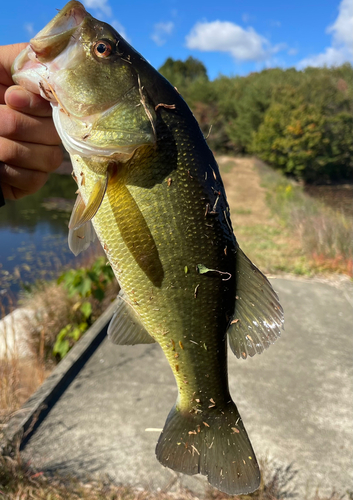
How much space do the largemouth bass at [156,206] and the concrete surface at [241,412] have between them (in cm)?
220

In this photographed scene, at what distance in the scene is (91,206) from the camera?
3.98 ft

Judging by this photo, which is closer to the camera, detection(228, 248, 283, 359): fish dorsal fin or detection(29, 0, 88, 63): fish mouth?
detection(29, 0, 88, 63): fish mouth

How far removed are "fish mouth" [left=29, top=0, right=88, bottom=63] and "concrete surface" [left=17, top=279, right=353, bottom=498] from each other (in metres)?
3.20

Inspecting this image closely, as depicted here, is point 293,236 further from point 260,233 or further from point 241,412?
point 241,412

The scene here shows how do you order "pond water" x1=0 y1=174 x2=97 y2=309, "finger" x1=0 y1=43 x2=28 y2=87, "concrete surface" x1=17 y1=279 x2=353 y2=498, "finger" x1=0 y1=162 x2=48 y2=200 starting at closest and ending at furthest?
"finger" x1=0 y1=43 x2=28 y2=87
"finger" x1=0 y1=162 x2=48 y2=200
"concrete surface" x1=17 y1=279 x2=353 y2=498
"pond water" x1=0 y1=174 x2=97 y2=309

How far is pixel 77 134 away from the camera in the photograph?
1.32 m

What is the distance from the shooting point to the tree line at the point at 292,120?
26.8 metres

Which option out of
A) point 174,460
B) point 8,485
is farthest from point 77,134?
point 8,485

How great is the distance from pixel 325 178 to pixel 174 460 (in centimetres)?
3213

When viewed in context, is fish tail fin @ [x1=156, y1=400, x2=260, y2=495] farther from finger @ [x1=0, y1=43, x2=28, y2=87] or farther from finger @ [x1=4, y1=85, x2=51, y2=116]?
finger @ [x1=0, y1=43, x2=28, y2=87]

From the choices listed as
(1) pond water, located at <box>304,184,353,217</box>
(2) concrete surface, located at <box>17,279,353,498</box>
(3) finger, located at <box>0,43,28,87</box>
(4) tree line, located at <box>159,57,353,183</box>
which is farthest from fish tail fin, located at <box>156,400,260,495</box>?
(4) tree line, located at <box>159,57,353,183</box>

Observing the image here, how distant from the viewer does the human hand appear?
1.55 meters

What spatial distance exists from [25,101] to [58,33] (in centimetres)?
36

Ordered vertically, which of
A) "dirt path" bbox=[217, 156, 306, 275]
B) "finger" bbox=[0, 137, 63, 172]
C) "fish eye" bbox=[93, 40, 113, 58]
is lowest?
"dirt path" bbox=[217, 156, 306, 275]
